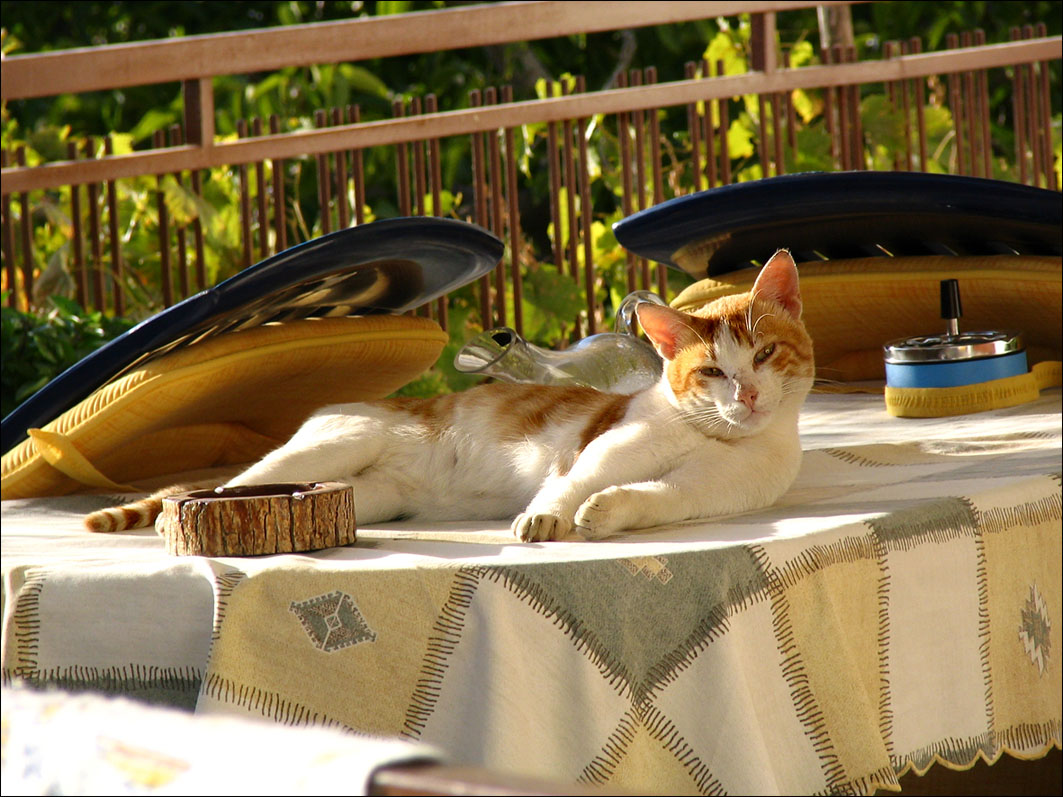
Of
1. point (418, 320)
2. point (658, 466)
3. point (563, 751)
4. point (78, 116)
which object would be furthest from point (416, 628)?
point (78, 116)

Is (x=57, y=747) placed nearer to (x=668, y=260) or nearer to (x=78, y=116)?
(x=668, y=260)

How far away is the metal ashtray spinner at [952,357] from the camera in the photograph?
6.98ft

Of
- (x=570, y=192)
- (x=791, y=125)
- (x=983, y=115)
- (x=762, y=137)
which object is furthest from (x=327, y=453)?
(x=983, y=115)

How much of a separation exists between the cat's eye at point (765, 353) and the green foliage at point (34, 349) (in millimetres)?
2108

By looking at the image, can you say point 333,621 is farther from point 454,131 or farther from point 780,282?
point 454,131

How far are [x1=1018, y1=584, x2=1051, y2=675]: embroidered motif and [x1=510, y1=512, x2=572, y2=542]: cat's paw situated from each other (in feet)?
1.78

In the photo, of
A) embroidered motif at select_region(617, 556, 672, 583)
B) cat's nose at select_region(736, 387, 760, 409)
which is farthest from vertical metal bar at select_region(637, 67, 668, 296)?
embroidered motif at select_region(617, 556, 672, 583)

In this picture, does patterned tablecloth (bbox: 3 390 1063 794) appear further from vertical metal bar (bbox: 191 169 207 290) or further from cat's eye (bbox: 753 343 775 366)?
vertical metal bar (bbox: 191 169 207 290)

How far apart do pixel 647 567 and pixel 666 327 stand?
1.70 ft

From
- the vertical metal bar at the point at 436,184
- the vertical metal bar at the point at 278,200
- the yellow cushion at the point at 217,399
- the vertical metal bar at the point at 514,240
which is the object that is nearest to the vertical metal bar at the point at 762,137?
the vertical metal bar at the point at 514,240

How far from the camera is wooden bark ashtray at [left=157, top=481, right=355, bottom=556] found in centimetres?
122

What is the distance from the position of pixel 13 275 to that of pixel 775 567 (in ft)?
9.79

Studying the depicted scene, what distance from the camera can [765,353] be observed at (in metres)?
1.51

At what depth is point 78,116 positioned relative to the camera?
636cm
